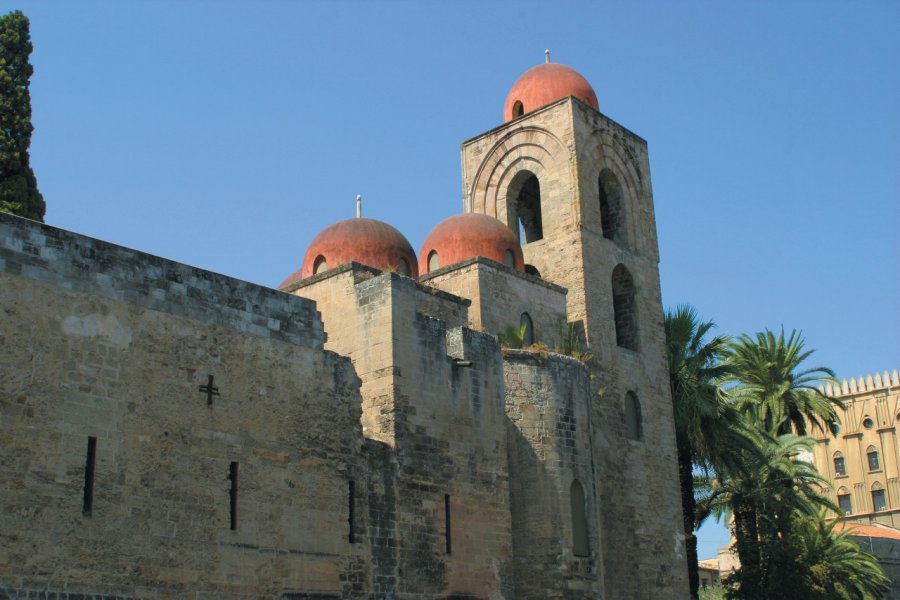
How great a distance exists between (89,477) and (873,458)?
Result: 143ft

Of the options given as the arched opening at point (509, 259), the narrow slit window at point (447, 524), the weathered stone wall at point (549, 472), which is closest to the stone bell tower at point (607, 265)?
the arched opening at point (509, 259)

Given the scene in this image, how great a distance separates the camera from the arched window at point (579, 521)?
54.4ft

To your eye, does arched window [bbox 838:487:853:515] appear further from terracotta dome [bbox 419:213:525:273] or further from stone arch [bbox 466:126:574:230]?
terracotta dome [bbox 419:213:525:273]

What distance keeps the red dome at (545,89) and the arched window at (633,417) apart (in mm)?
6424

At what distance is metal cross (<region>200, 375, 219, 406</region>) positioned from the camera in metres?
12.6

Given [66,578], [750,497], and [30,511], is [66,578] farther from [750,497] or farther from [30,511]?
[750,497]

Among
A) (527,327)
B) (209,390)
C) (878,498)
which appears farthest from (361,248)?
(878,498)

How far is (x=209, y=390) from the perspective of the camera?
12.7 m

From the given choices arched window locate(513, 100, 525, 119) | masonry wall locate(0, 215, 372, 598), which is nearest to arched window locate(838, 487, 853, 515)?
arched window locate(513, 100, 525, 119)

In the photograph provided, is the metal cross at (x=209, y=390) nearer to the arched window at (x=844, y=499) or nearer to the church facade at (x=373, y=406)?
the church facade at (x=373, y=406)

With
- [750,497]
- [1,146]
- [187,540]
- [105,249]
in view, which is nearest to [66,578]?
[187,540]

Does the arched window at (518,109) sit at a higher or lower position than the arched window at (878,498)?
higher

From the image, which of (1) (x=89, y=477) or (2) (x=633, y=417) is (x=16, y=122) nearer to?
(1) (x=89, y=477)

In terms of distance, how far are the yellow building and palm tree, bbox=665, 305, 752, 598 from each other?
25.2 m
